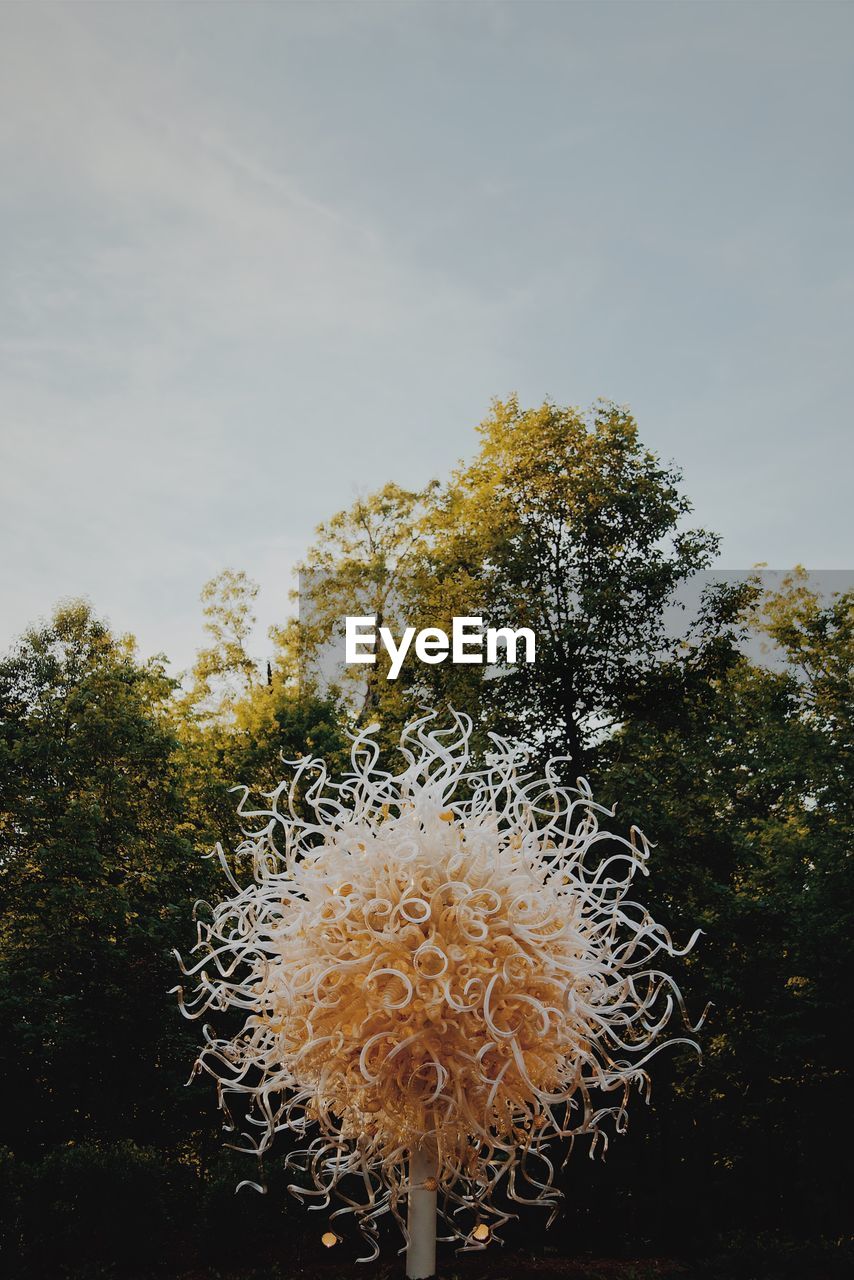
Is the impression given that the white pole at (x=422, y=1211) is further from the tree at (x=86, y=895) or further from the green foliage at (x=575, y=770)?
the tree at (x=86, y=895)

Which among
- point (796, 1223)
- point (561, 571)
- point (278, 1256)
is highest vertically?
point (561, 571)

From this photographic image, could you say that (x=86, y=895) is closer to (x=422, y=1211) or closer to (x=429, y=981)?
(x=422, y=1211)

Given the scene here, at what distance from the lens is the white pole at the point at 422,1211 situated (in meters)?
3.12

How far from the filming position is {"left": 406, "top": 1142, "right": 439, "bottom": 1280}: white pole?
3.12 m

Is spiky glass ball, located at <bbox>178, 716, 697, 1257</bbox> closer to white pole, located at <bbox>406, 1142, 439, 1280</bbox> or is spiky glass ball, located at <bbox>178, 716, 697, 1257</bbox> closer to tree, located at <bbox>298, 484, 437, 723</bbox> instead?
white pole, located at <bbox>406, 1142, 439, 1280</bbox>

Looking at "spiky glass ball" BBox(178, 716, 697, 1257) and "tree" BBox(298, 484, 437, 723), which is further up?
"tree" BBox(298, 484, 437, 723)

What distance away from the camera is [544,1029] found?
275 cm

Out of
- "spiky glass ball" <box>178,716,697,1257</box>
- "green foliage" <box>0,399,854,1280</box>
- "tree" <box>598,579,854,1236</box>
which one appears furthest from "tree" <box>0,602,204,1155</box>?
"spiky glass ball" <box>178,716,697,1257</box>

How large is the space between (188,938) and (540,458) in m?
9.25

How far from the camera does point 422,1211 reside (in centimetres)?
321

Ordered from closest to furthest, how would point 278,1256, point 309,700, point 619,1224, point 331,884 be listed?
point 331,884 → point 278,1256 → point 619,1224 → point 309,700

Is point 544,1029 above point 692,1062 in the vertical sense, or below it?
above

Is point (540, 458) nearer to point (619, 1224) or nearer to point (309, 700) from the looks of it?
point (309, 700)

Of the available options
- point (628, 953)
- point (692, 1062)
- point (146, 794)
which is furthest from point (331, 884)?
point (146, 794)
